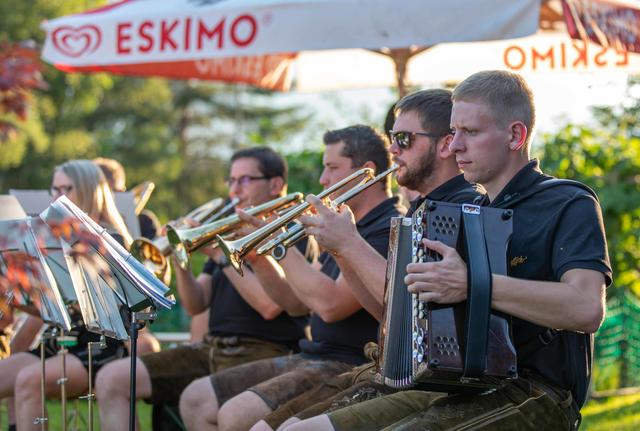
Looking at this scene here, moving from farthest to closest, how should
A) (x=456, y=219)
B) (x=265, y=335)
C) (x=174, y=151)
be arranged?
(x=174, y=151) < (x=265, y=335) < (x=456, y=219)

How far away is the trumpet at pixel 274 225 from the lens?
419 cm

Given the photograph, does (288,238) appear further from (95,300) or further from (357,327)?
(95,300)

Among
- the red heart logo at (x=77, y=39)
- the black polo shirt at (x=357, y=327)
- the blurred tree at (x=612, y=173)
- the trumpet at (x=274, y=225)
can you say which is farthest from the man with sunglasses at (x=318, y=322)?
the blurred tree at (x=612, y=173)

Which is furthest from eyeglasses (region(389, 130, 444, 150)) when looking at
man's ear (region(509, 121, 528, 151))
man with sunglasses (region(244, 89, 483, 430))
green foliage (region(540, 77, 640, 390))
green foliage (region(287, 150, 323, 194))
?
green foliage (region(287, 150, 323, 194))

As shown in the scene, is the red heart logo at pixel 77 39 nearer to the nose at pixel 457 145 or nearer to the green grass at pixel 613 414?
the nose at pixel 457 145

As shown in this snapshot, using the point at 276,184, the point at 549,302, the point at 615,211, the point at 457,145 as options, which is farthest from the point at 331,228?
the point at 615,211

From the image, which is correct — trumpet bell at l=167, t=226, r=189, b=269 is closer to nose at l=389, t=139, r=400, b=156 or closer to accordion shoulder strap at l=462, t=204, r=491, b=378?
nose at l=389, t=139, r=400, b=156

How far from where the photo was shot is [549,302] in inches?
118

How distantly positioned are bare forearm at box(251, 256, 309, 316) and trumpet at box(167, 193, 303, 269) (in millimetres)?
238

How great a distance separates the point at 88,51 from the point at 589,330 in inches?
171

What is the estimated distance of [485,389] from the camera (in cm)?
314

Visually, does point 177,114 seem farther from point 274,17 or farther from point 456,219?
point 456,219

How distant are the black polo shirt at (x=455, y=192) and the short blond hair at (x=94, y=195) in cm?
212

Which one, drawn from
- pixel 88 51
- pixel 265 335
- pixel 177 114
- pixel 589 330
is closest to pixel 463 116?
pixel 589 330
